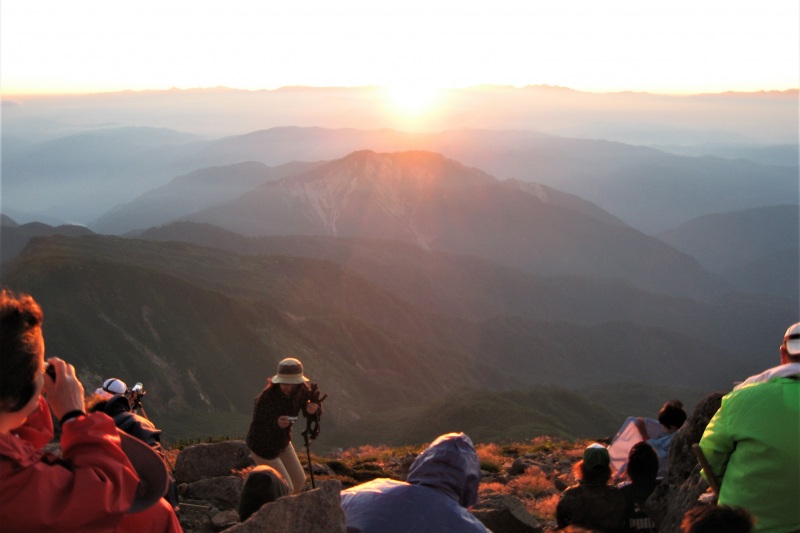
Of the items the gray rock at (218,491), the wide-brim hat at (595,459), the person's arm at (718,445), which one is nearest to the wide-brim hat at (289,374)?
the gray rock at (218,491)

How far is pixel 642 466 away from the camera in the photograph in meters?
7.37

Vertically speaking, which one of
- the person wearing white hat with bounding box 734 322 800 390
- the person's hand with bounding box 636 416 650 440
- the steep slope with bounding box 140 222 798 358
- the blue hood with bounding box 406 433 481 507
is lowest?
the steep slope with bounding box 140 222 798 358

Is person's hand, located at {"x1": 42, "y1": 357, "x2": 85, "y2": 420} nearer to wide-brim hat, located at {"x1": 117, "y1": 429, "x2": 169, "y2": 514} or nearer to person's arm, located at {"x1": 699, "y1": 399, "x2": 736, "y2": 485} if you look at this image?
wide-brim hat, located at {"x1": 117, "y1": 429, "x2": 169, "y2": 514}

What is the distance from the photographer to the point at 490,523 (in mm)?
8461

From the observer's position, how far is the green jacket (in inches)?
185

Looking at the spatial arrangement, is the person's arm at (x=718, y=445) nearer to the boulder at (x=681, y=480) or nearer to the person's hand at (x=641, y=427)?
the boulder at (x=681, y=480)

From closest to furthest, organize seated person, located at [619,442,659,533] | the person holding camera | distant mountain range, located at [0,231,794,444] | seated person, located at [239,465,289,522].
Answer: seated person, located at [239,465,289,522] < seated person, located at [619,442,659,533] < the person holding camera < distant mountain range, located at [0,231,794,444]

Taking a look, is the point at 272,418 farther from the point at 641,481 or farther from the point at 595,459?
the point at 641,481

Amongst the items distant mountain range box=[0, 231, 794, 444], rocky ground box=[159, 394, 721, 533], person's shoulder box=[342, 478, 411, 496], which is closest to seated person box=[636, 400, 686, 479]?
rocky ground box=[159, 394, 721, 533]

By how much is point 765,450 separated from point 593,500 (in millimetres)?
2022

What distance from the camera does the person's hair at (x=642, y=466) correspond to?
7.33 metres

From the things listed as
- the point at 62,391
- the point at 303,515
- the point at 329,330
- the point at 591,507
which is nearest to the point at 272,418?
the point at 591,507

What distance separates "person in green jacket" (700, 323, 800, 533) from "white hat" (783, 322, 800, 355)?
1.10 feet

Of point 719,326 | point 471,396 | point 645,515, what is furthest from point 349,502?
point 719,326
